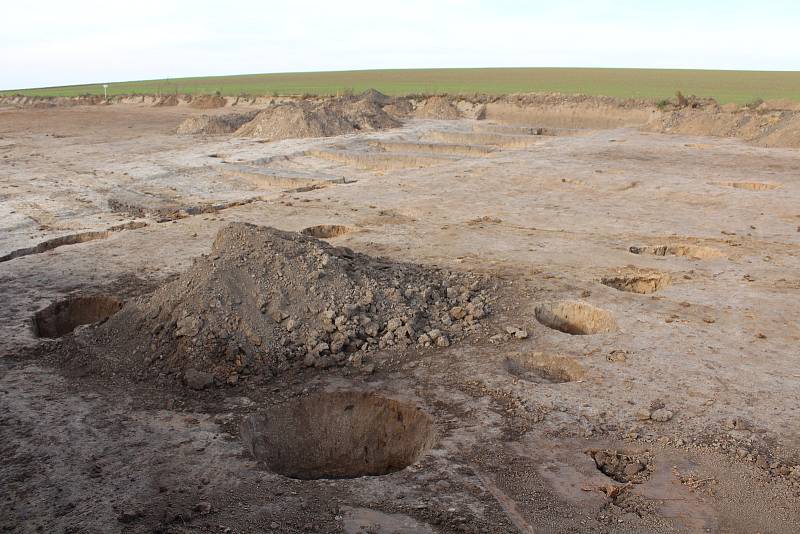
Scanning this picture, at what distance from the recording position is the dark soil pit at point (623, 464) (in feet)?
13.0

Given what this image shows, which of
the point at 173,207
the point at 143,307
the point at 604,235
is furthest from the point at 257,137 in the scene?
the point at 143,307

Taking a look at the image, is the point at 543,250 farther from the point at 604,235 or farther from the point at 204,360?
the point at 204,360

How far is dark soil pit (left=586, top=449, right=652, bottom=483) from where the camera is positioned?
396cm

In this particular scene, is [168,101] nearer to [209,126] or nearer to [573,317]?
[209,126]

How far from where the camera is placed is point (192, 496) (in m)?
3.75

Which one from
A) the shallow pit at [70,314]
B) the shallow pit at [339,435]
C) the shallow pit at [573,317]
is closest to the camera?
the shallow pit at [339,435]

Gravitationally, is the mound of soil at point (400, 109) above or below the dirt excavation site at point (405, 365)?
above

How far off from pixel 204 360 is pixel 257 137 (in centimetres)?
1632

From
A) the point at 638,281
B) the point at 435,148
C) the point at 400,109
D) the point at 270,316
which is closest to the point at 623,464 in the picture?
the point at 270,316

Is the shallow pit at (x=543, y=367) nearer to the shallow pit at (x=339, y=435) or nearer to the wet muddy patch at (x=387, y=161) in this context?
the shallow pit at (x=339, y=435)

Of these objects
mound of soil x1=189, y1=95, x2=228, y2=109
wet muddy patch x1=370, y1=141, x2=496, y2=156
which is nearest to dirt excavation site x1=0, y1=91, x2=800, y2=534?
wet muddy patch x1=370, y1=141, x2=496, y2=156

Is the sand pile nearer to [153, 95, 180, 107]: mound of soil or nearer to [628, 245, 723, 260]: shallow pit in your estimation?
[153, 95, 180, 107]: mound of soil

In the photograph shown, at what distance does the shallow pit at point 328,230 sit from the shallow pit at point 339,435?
16.5ft

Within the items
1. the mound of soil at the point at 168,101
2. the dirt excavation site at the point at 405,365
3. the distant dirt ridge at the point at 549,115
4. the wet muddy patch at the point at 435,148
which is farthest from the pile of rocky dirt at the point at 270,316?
the mound of soil at the point at 168,101
